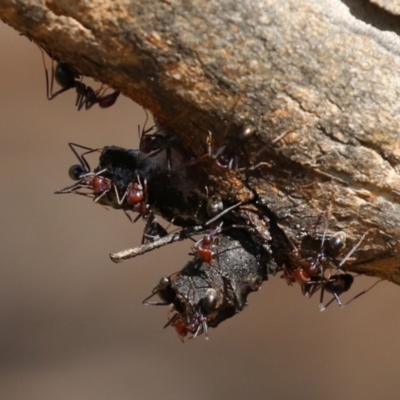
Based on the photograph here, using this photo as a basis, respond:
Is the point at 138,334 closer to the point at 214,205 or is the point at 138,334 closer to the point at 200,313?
the point at 200,313

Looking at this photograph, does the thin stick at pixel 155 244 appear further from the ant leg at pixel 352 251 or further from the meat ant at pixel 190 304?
the ant leg at pixel 352 251

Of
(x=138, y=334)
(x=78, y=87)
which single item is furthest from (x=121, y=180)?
(x=138, y=334)

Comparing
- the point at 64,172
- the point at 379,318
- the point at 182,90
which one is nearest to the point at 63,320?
the point at 64,172

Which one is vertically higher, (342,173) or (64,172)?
(342,173)

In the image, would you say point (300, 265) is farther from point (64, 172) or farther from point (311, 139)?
point (64, 172)

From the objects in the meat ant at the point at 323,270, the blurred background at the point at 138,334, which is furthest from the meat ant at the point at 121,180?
the blurred background at the point at 138,334

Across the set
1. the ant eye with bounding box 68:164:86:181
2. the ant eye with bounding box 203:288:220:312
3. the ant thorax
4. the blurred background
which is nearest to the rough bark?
the ant thorax

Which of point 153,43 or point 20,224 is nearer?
point 153,43

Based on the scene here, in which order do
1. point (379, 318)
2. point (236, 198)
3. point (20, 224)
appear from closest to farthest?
point (236, 198)
point (379, 318)
point (20, 224)
